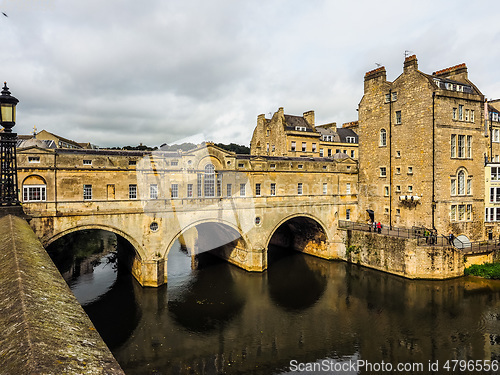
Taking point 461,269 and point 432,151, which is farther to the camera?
point 432,151

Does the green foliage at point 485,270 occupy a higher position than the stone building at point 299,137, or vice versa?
the stone building at point 299,137

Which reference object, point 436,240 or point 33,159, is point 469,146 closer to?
point 436,240

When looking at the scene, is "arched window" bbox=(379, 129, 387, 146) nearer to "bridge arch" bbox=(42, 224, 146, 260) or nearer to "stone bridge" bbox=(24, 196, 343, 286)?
"stone bridge" bbox=(24, 196, 343, 286)

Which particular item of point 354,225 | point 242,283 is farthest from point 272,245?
point 242,283

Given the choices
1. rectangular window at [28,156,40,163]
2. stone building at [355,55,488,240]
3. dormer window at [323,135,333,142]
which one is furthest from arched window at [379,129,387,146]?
rectangular window at [28,156,40,163]

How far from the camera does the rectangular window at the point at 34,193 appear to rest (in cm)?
2227

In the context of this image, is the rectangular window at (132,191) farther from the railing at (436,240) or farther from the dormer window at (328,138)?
the dormer window at (328,138)

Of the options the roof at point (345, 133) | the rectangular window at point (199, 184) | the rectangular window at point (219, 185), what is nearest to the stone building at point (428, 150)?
the roof at point (345, 133)

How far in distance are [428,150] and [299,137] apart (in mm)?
19470

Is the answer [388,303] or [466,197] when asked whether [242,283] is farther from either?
[466,197]

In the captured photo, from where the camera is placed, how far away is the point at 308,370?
53.2 feet

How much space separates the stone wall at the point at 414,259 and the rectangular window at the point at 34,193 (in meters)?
27.8

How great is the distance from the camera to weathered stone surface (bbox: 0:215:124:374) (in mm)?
2943

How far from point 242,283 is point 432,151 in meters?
21.1
